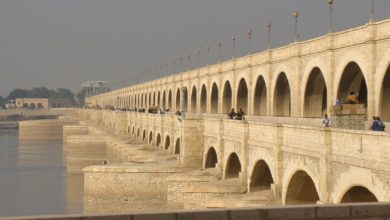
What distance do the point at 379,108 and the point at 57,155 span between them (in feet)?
259

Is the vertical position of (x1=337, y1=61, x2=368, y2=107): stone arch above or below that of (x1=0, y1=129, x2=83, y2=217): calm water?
above

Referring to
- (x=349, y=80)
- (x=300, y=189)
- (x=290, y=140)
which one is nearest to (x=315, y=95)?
(x=349, y=80)

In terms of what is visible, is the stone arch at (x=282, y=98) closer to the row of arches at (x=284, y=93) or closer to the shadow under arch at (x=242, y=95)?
the row of arches at (x=284, y=93)

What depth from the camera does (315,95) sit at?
3547 centimetres

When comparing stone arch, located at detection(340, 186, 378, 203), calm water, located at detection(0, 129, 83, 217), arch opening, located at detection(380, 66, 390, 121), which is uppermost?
arch opening, located at detection(380, 66, 390, 121)

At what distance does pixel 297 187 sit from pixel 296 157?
222cm

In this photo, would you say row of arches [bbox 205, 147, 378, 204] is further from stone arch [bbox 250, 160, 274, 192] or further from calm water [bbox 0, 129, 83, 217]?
calm water [bbox 0, 129, 83, 217]

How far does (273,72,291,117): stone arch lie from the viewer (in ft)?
133

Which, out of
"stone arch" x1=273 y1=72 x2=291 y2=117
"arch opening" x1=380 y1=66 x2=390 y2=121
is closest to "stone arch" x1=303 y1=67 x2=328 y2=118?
"stone arch" x1=273 y1=72 x2=291 y2=117

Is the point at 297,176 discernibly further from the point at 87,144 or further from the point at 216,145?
the point at 87,144

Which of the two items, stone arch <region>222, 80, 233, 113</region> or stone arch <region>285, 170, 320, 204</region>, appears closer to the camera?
stone arch <region>285, 170, 320, 204</region>

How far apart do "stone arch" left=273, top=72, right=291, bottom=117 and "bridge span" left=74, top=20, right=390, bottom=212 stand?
6 centimetres

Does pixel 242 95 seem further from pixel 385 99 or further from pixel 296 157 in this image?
pixel 296 157

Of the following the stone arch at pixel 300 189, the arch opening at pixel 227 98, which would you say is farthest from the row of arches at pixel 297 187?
the arch opening at pixel 227 98
